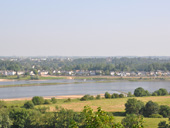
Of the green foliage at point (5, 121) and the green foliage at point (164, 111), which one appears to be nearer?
the green foliage at point (5, 121)

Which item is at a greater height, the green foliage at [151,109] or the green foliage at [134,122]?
the green foliage at [134,122]

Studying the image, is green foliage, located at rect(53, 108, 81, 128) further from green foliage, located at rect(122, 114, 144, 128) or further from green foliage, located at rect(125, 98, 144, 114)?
green foliage, located at rect(125, 98, 144, 114)

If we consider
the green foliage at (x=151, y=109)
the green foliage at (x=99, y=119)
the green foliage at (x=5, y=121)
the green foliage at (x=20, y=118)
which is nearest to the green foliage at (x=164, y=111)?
the green foliage at (x=151, y=109)

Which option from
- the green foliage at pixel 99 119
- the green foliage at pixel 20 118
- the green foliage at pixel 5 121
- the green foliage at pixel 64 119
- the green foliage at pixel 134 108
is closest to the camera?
the green foliage at pixel 99 119

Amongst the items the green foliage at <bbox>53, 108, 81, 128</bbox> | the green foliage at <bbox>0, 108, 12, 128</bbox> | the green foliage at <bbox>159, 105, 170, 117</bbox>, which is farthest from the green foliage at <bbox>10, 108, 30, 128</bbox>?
the green foliage at <bbox>159, 105, 170, 117</bbox>

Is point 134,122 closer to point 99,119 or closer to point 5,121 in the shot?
point 5,121

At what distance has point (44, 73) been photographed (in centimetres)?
5541

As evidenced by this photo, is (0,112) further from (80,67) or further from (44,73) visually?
(80,67)

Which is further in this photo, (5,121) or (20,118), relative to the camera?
Result: (20,118)

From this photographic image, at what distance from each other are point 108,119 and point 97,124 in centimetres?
18

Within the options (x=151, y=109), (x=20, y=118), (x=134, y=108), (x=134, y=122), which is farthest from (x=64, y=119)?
(x=151, y=109)

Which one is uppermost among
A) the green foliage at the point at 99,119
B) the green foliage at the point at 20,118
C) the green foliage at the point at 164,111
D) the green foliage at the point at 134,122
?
the green foliage at the point at 99,119

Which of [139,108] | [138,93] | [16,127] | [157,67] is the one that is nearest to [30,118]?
[16,127]

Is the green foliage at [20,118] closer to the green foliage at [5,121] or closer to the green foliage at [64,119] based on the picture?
the green foliage at [5,121]
